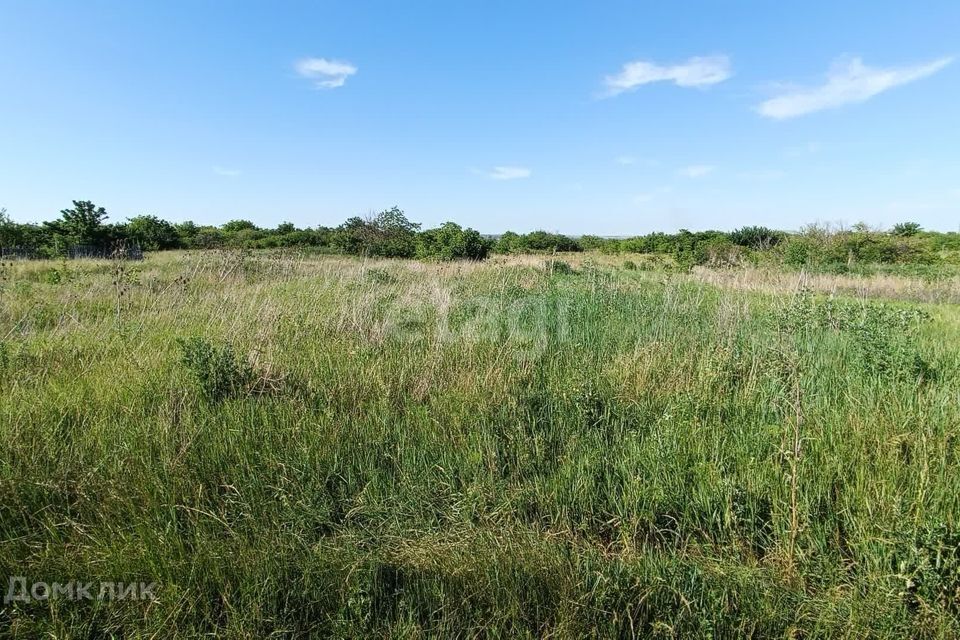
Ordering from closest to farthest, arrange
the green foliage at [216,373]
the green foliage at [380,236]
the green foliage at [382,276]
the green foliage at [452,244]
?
the green foliage at [216,373] < the green foliage at [382,276] < the green foliage at [452,244] < the green foliage at [380,236]

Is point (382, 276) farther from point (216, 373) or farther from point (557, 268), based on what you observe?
point (557, 268)

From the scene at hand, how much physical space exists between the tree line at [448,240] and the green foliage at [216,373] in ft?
51.2

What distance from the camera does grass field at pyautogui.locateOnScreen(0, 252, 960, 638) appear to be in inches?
63.6

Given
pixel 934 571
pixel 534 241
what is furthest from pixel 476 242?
pixel 934 571

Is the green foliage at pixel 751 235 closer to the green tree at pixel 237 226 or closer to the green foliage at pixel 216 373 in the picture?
the green foliage at pixel 216 373

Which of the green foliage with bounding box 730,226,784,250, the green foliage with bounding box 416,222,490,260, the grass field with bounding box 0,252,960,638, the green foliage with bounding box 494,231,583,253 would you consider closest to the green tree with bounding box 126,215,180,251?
the green foliage with bounding box 416,222,490,260

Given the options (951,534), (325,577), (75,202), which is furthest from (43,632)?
(75,202)

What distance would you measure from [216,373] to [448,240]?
19003mm

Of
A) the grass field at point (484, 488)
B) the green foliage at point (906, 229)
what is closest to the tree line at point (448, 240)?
the green foliage at point (906, 229)

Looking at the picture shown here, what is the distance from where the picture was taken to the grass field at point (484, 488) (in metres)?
1.61

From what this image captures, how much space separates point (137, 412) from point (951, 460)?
490 cm

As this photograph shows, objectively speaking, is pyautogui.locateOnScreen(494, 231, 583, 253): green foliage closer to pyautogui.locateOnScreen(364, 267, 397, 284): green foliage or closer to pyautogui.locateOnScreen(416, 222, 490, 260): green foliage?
pyautogui.locateOnScreen(416, 222, 490, 260): green foliage

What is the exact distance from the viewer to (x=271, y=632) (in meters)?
Answer: 1.54

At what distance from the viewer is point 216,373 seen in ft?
10.6
